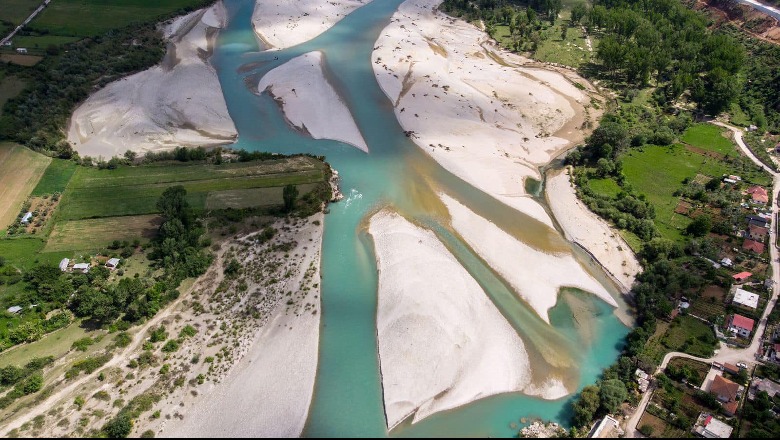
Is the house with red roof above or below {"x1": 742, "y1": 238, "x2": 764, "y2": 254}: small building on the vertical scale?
above

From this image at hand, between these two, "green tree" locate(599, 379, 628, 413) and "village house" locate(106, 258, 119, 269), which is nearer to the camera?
"green tree" locate(599, 379, 628, 413)

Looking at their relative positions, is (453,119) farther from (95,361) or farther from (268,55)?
(95,361)

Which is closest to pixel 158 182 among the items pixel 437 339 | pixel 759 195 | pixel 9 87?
pixel 9 87

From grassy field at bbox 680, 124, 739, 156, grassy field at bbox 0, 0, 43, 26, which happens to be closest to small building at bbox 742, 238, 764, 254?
grassy field at bbox 680, 124, 739, 156

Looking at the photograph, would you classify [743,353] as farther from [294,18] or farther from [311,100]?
[294,18]

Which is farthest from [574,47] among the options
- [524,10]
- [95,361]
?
[95,361]

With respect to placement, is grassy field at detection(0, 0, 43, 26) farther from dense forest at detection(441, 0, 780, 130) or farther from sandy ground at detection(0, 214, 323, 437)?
dense forest at detection(441, 0, 780, 130)
